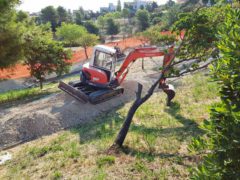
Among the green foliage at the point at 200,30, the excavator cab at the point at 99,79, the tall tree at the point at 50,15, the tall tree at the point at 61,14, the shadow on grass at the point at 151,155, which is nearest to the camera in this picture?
the shadow on grass at the point at 151,155

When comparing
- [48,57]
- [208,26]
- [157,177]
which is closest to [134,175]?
[157,177]

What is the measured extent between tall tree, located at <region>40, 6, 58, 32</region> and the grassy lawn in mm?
64831

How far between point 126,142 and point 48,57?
10.8 meters

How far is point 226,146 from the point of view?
2.72 metres

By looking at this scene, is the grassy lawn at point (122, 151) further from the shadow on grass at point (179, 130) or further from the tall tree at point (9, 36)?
the tall tree at point (9, 36)

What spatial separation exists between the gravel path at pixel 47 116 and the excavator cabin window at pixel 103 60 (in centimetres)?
166

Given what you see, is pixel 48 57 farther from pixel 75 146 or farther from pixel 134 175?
pixel 134 175

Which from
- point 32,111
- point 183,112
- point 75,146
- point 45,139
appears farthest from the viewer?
point 32,111

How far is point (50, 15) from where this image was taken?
72.7 m

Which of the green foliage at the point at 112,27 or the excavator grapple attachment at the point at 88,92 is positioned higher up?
the excavator grapple attachment at the point at 88,92

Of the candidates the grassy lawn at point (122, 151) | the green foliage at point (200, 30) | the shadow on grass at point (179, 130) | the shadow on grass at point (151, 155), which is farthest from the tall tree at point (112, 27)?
the shadow on grass at point (151, 155)

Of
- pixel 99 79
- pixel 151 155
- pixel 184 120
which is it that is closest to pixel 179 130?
pixel 184 120

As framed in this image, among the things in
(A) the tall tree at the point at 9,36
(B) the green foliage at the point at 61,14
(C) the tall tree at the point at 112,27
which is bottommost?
(C) the tall tree at the point at 112,27

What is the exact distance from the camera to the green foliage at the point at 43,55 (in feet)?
53.7
